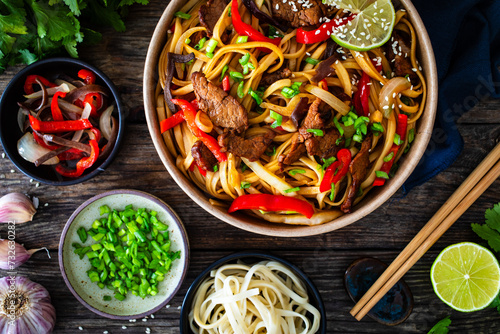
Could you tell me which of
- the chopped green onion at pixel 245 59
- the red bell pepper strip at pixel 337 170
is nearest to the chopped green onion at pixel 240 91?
the chopped green onion at pixel 245 59

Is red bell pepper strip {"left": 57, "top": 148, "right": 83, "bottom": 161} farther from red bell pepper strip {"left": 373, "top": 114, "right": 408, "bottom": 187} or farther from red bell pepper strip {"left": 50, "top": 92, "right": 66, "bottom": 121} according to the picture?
red bell pepper strip {"left": 373, "top": 114, "right": 408, "bottom": 187}

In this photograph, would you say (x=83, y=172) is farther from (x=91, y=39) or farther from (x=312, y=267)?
(x=312, y=267)

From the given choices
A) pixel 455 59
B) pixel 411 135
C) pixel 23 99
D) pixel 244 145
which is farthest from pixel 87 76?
pixel 455 59

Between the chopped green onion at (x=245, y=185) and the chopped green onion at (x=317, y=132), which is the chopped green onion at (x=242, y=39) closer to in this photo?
the chopped green onion at (x=317, y=132)

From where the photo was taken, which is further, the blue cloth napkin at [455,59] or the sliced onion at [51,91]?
the sliced onion at [51,91]

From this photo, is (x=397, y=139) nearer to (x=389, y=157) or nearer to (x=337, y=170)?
(x=389, y=157)
